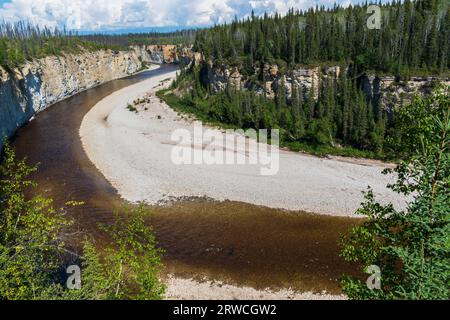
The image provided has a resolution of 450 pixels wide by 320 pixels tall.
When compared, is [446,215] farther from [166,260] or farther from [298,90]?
[298,90]

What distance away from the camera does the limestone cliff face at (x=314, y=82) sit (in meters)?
53.8

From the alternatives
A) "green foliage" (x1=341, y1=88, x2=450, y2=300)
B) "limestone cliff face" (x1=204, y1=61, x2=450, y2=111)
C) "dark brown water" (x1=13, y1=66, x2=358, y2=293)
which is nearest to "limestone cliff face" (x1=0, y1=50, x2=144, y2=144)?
"dark brown water" (x1=13, y1=66, x2=358, y2=293)

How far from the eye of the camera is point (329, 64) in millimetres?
66250

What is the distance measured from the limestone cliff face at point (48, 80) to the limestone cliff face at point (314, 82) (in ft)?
141

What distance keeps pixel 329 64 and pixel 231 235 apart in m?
47.3

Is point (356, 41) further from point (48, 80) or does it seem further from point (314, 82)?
point (48, 80)

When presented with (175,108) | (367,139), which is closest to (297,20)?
(175,108)

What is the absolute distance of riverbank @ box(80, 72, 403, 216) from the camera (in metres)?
37.7

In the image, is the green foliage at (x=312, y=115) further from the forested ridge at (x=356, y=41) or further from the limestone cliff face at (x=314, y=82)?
the forested ridge at (x=356, y=41)

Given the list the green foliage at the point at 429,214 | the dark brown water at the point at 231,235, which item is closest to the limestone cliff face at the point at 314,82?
the dark brown water at the point at 231,235

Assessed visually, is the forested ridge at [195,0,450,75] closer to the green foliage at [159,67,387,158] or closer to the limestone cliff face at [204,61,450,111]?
the limestone cliff face at [204,61,450,111]

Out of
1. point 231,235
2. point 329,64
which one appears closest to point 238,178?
point 231,235

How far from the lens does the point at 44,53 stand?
9606 cm
